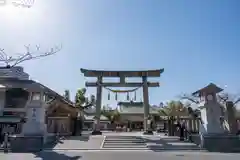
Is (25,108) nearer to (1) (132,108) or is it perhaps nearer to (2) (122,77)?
(2) (122,77)

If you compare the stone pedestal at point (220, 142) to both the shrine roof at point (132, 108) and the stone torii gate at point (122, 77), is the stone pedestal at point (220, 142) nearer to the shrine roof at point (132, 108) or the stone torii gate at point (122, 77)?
the stone torii gate at point (122, 77)

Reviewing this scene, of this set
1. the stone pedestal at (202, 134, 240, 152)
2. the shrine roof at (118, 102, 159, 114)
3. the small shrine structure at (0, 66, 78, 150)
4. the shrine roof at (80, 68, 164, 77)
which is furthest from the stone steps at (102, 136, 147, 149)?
the shrine roof at (118, 102, 159, 114)

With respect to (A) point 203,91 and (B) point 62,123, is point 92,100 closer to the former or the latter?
(B) point 62,123

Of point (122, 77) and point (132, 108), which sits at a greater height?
point (122, 77)

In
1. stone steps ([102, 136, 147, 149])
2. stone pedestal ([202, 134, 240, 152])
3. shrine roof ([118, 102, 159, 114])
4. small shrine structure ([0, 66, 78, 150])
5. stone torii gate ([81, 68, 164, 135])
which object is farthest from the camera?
shrine roof ([118, 102, 159, 114])

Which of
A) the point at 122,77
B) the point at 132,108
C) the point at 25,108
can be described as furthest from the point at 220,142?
the point at 132,108

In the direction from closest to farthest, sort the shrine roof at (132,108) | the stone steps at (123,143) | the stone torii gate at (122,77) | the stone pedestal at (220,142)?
the stone pedestal at (220,142) → the stone steps at (123,143) → the stone torii gate at (122,77) → the shrine roof at (132,108)

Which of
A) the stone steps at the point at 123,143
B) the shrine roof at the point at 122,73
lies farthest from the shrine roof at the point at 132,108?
the stone steps at the point at 123,143

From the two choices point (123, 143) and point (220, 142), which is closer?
point (220, 142)

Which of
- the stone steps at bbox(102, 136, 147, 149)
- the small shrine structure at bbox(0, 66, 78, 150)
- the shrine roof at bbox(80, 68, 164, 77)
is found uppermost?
the shrine roof at bbox(80, 68, 164, 77)

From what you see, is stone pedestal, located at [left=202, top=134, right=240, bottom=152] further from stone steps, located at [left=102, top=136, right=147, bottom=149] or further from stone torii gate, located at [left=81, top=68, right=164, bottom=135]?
stone torii gate, located at [left=81, top=68, right=164, bottom=135]

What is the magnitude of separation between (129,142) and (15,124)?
11.4m

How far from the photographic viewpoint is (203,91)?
16062 millimetres

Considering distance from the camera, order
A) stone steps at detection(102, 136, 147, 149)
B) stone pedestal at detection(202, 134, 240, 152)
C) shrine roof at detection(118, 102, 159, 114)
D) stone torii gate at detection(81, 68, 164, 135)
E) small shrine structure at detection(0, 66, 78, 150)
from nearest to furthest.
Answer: stone pedestal at detection(202, 134, 240, 152) → stone steps at detection(102, 136, 147, 149) → small shrine structure at detection(0, 66, 78, 150) → stone torii gate at detection(81, 68, 164, 135) → shrine roof at detection(118, 102, 159, 114)
